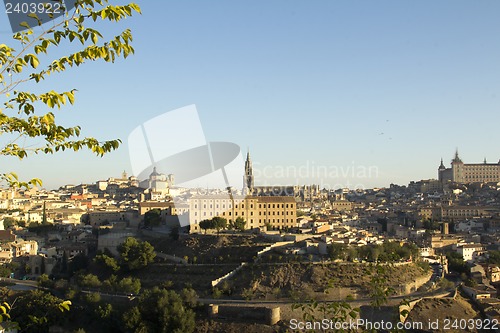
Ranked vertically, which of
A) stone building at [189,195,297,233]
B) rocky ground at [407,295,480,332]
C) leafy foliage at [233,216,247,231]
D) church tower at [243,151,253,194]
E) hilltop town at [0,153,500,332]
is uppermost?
church tower at [243,151,253,194]

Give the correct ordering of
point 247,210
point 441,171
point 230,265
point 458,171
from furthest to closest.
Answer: point 441,171, point 458,171, point 247,210, point 230,265

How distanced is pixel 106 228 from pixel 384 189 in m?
64.7

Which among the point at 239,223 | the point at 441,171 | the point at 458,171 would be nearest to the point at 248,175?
the point at 239,223

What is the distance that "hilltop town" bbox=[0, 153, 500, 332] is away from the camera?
77.0 feet

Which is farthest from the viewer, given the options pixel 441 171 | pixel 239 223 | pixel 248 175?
pixel 441 171

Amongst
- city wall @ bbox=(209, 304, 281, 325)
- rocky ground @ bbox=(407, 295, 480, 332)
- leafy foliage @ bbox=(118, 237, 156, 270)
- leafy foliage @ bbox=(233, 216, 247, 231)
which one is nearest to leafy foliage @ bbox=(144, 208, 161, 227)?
leafy foliage @ bbox=(233, 216, 247, 231)

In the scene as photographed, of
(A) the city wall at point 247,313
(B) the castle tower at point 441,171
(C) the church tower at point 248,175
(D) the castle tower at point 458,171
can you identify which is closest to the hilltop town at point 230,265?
(A) the city wall at point 247,313

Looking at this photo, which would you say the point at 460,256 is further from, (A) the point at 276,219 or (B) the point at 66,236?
(B) the point at 66,236

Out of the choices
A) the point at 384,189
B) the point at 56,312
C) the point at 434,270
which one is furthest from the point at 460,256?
the point at 384,189

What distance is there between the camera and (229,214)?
38.7m

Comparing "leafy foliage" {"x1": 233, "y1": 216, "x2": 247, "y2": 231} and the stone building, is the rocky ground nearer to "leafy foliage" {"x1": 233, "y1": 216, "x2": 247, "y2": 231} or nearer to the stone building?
"leafy foliage" {"x1": 233, "y1": 216, "x2": 247, "y2": 231}

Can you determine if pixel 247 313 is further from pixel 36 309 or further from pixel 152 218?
pixel 152 218

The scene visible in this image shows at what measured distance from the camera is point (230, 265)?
29.3 metres

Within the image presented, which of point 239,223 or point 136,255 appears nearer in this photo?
point 136,255
